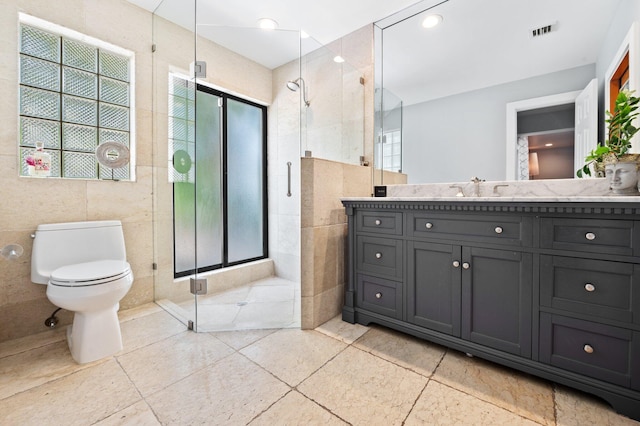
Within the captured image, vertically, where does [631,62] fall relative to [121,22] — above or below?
below

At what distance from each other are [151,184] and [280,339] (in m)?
1.69

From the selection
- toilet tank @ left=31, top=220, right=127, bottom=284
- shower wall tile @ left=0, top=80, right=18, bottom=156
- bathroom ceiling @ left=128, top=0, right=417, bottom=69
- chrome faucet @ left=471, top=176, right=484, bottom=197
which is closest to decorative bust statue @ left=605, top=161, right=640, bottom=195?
chrome faucet @ left=471, top=176, right=484, bottom=197

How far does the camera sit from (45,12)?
72.5 inches

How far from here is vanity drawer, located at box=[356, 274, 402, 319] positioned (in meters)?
1.78

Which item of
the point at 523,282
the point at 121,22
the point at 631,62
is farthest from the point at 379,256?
the point at 121,22

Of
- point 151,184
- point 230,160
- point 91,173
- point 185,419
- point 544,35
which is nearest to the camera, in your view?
point 185,419

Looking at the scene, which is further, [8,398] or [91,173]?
[91,173]

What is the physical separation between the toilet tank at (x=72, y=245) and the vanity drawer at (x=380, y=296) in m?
1.79

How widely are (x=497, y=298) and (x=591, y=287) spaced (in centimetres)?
36

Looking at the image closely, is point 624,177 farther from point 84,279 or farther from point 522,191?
point 84,279

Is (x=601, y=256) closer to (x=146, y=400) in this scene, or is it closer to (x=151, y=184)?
(x=146, y=400)

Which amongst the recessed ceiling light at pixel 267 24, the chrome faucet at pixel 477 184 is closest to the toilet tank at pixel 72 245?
the recessed ceiling light at pixel 267 24

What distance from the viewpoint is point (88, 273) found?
5.20 ft

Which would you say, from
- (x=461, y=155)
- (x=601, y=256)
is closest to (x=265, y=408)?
(x=601, y=256)
